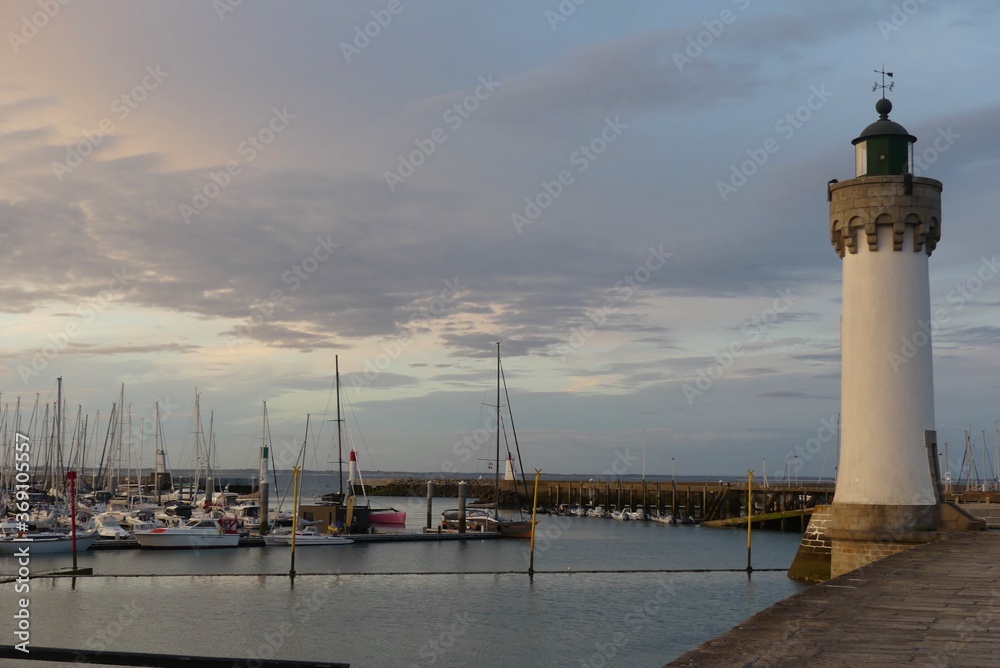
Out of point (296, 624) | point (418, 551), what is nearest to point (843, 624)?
point (296, 624)

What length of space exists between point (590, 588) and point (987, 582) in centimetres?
2839

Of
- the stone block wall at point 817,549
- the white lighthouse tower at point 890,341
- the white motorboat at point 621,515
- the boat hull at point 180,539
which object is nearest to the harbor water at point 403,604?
the boat hull at point 180,539

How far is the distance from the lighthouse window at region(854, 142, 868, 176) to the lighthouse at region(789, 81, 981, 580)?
0.86 meters

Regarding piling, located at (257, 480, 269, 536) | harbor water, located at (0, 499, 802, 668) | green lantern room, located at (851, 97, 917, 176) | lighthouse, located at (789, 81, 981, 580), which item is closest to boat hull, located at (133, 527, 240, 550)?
harbor water, located at (0, 499, 802, 668)

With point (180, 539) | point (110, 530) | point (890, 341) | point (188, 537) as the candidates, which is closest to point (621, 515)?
point (188, 537)

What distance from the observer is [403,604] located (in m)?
36.2

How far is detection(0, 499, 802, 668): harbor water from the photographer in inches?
1091

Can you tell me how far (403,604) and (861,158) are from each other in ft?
78.1

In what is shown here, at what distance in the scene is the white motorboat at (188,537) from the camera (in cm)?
5616

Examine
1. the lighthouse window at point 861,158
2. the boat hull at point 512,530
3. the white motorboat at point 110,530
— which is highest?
the lighthouse window at point 861,158

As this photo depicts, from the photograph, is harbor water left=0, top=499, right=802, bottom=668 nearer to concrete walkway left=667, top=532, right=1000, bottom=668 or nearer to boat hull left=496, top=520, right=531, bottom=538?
boat hull left=496, top=520, right=531, bottom=538

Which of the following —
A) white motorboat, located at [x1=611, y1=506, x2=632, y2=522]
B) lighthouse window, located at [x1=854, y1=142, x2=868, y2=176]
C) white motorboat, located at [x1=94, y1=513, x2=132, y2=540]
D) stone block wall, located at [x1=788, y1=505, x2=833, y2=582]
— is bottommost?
white motorboat, located at [x1=611, y1=506, x2=632, y2=522]

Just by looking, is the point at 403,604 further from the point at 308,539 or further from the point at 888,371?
the point at 308,539

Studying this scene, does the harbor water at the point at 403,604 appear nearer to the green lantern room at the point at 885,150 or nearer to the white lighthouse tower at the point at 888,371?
the white lighthouse tower at the point at 888,371
